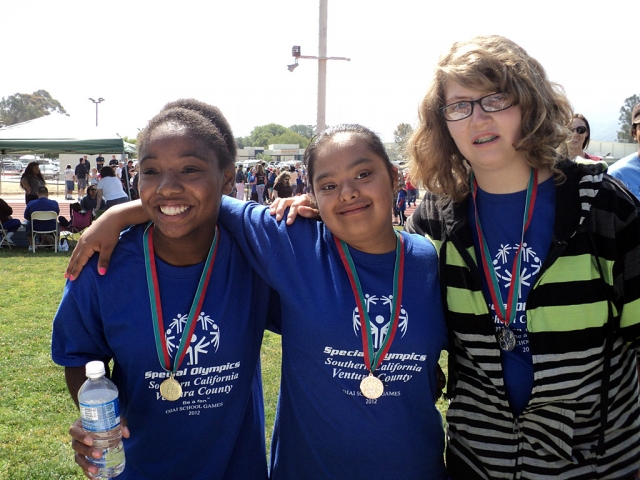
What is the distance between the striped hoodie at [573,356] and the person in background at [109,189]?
12.7 metres

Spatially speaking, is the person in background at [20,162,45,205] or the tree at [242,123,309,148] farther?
the tree at [242,123,309,148]

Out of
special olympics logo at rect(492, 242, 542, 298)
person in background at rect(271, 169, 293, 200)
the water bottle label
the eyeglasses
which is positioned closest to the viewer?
the water bottle label

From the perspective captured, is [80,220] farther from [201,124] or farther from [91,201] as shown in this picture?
[201,124]

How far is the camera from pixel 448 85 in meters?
2.18

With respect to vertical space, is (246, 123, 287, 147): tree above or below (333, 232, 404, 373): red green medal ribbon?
above

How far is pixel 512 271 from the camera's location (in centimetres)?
202

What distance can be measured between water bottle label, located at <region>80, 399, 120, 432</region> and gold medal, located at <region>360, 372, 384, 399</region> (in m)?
0.86

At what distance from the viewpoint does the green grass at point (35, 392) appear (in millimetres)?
3636

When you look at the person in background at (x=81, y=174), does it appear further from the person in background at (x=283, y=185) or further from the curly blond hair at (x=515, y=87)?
the curly blond hair at (x=515, y=87)

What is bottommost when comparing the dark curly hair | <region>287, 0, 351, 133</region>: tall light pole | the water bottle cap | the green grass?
the green grass

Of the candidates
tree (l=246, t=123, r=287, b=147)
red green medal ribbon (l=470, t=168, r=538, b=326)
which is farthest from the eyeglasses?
tree (l=246, t=123, r=287, b=147)

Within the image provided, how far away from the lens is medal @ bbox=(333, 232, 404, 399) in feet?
6.35

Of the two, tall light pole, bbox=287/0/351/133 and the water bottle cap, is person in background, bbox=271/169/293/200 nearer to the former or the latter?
tall light pole, bbox=287/0/351/133

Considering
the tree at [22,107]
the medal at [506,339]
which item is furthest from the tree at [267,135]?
the medal at [506,339]
